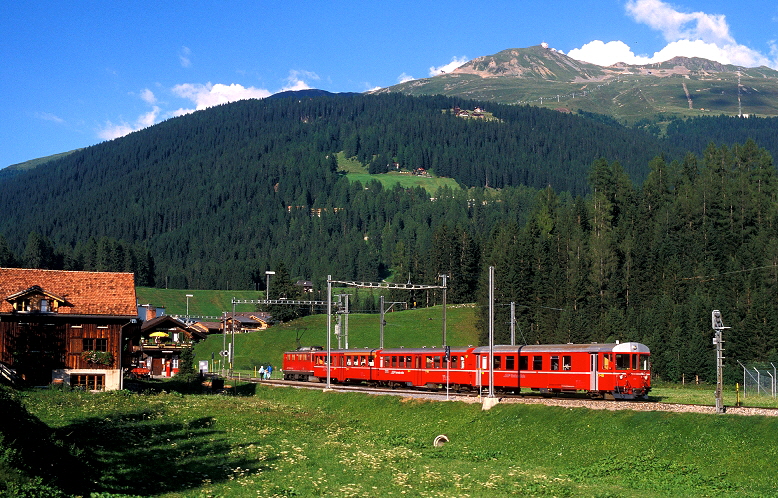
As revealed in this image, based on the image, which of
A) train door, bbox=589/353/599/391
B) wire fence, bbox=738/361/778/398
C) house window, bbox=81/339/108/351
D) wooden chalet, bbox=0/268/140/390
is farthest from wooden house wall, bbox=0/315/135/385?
wire fence, bbox=738/361/778/398

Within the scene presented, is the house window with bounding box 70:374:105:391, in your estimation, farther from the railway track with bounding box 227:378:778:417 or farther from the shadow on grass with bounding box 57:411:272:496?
the railway track with bounding box 227:378:778:417

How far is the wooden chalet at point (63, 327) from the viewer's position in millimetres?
55125

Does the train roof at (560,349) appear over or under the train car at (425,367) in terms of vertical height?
over

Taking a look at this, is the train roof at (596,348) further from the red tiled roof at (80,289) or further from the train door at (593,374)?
the red tiled roof at (80,289)

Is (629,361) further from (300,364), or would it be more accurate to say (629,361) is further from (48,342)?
(300,364)

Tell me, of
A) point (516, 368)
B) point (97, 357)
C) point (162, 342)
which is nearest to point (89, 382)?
point (97, 357)

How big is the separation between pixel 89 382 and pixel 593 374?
3463 cm

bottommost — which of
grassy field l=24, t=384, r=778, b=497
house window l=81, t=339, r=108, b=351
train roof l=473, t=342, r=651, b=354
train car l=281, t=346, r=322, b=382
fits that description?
train car l=281, t=346, r=322, b=382

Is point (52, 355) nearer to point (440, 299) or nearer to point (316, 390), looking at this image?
point (316, 390)

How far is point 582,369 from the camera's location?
151 feet

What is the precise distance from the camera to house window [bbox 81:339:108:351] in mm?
57094

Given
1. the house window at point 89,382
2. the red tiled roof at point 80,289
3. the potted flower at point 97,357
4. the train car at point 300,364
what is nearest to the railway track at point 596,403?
the potted flower at point 97,357

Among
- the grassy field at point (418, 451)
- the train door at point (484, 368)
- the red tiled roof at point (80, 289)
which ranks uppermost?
the red tiled roof at point (80, 289)

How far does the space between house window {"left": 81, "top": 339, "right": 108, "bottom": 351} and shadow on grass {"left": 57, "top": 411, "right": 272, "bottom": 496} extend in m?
17.0
